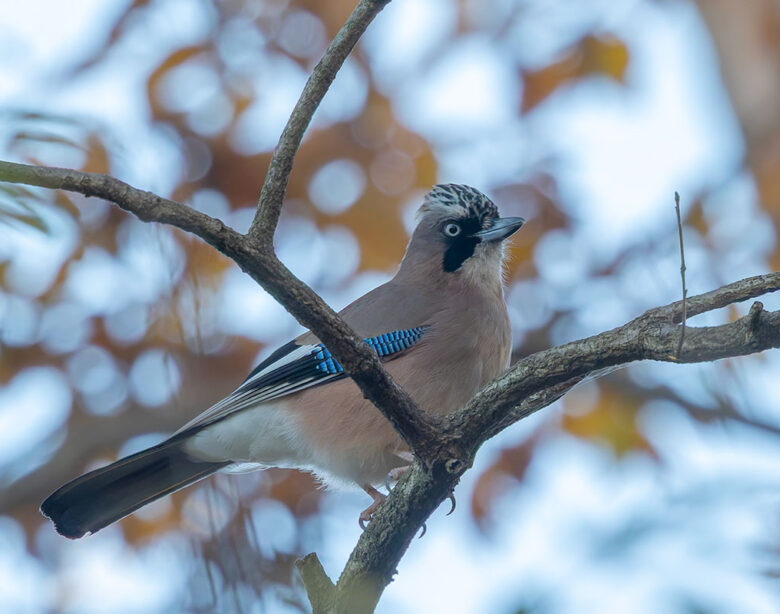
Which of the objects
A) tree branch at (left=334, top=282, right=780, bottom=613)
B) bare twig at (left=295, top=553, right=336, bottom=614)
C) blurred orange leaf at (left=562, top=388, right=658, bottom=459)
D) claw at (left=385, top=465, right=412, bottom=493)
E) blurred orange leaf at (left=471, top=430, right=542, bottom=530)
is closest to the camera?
tree branch at (left=334, top=282, right=780, bottom=613)

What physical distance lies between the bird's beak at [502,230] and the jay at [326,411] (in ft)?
0.77

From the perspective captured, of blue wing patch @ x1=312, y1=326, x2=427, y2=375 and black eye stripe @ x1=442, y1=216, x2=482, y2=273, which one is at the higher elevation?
black eye stripe @ x1=442, y1=216, x2=482, y2=273

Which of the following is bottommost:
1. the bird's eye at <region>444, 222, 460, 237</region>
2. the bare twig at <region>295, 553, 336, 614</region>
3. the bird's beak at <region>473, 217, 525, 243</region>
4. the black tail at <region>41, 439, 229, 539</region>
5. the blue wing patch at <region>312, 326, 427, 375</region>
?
the bare twig at <region>295, 553, 336, 614</region>

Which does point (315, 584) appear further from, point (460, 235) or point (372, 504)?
point (460, 235)

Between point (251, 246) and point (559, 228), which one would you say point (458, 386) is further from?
point (559, 228)

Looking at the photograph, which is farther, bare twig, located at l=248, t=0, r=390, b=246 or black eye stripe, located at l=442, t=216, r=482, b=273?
Result: black eye stripe, located at l=442, t=216, r=482, b=273

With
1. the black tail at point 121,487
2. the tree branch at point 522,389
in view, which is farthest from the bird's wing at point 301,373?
the tree branch at point 522,389

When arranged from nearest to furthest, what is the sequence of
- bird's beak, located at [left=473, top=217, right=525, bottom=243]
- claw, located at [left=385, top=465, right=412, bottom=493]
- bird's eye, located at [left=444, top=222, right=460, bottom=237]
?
claw, located at [left=385, top=465, right=412, bottom=493]
bird's beak, located at [left=473, top=217, right=525, bottom=243]
bird's eye, located at [left=444, top=222, right=460, bottom=237]

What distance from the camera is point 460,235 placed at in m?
4.30

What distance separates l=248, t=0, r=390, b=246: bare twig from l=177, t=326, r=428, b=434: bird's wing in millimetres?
1591

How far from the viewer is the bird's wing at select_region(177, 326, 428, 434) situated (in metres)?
3.72

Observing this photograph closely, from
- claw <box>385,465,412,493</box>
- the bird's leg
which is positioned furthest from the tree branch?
claw <box>385,465,412,493</box>

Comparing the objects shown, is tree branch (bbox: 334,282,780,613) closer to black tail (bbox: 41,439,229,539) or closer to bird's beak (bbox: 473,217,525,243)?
black tail (bbox: 41,439,229,539)

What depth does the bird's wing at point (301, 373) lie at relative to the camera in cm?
372
